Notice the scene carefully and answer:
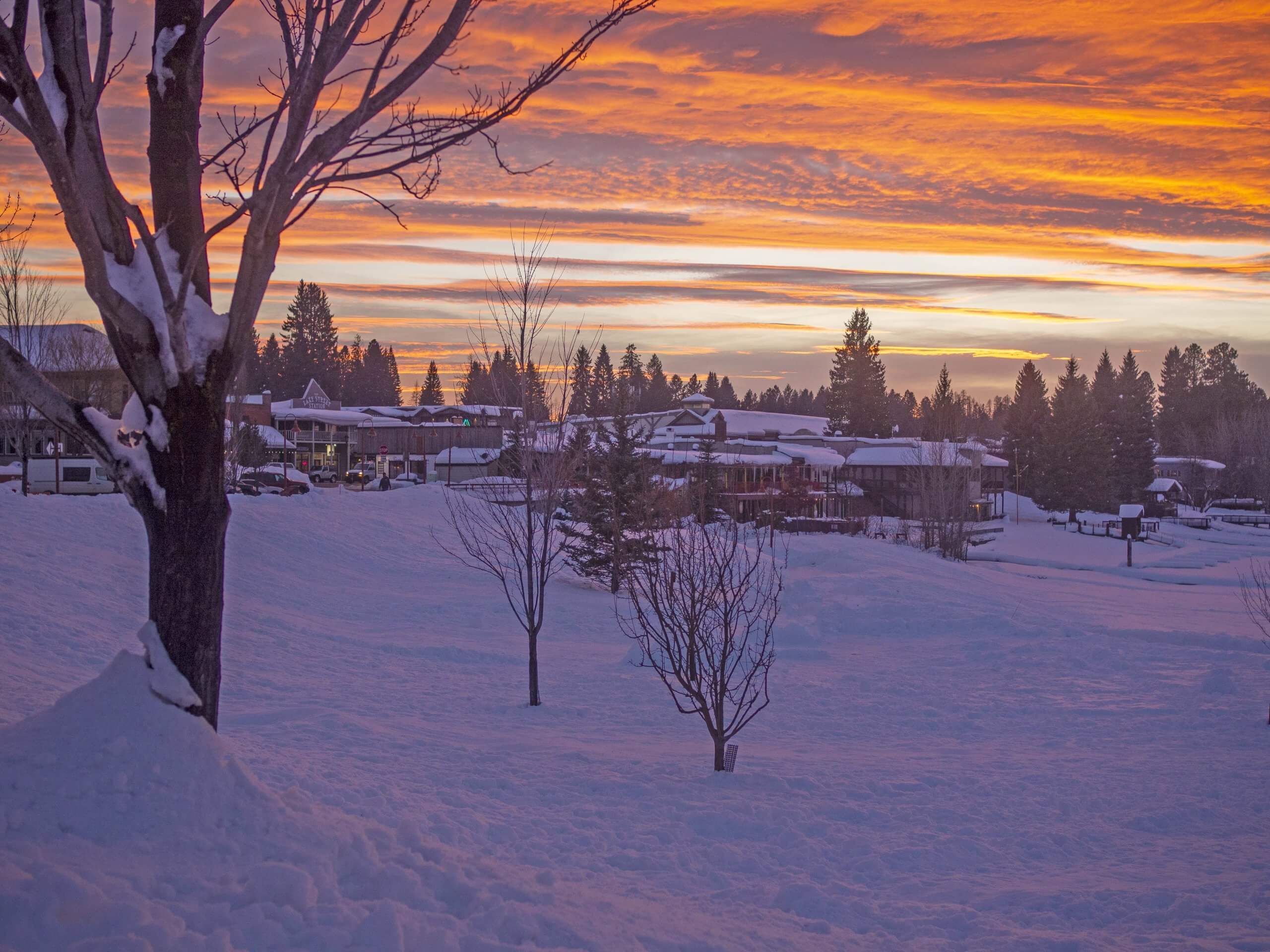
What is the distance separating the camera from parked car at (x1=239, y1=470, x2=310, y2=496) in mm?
35469

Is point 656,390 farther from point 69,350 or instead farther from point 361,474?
point 69,350

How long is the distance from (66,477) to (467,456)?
34.9 metres

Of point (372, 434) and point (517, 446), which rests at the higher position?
point (372, 434)

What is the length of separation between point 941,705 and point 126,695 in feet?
35.9

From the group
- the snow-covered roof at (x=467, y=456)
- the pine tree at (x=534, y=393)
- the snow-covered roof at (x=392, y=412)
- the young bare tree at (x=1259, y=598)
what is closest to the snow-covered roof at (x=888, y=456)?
the young bare tree at (x=1259, y=598)

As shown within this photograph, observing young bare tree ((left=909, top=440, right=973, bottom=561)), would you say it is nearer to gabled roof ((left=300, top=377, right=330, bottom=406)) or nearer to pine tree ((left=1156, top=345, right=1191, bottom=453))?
gabled roof ((left=300, top=377, right=330, bottom=406))

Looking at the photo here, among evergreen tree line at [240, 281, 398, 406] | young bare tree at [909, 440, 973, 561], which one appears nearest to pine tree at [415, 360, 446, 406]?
evergreen tree line at [240, 281, 398, 406]

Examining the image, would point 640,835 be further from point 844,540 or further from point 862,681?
point 844,540

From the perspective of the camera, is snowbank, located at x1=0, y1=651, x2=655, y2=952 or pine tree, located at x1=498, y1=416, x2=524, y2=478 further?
pine tree, located at x1=498, y1=416, x2=524, y2=478

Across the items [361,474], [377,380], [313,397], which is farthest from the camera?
[377,380]

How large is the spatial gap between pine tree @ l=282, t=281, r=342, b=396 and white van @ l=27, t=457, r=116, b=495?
79683mm

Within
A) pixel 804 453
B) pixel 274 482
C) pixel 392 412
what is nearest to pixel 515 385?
pixel 274 482

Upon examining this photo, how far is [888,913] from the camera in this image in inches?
228

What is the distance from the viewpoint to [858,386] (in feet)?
308
